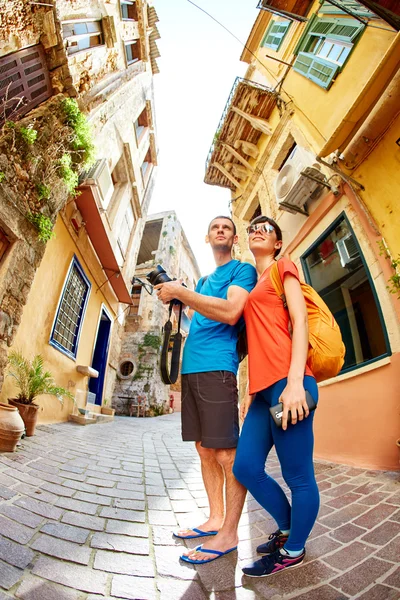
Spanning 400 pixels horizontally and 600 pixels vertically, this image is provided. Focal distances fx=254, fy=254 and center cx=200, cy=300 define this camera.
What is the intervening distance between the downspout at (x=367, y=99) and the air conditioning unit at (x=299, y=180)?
465 millimetres

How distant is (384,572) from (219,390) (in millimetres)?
1137

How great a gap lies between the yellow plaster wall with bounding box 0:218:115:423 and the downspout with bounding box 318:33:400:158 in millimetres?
5876

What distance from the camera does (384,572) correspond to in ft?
4.04

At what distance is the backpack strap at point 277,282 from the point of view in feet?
5.12

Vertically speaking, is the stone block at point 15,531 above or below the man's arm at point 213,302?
below

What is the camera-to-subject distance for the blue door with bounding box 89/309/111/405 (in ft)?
30.3

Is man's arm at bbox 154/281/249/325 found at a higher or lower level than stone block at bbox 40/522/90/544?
higher

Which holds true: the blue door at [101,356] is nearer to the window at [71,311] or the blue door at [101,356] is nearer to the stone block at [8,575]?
the window at [71,311]

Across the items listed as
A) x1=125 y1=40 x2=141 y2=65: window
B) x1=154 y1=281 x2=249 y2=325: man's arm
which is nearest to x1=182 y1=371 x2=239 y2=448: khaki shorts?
x1=154 y1=281 x2=249 y2=325: man's arm

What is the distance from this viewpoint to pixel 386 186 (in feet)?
13.2

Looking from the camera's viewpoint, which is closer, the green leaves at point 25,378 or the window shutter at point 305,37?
the green leaves at point 25,378

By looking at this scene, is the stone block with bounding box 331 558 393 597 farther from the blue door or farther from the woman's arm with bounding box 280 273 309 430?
the blue door

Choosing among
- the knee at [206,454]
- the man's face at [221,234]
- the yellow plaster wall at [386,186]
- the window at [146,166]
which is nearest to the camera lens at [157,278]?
the man's face at [221,234]

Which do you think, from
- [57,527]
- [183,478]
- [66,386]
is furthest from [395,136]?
[66,386]
